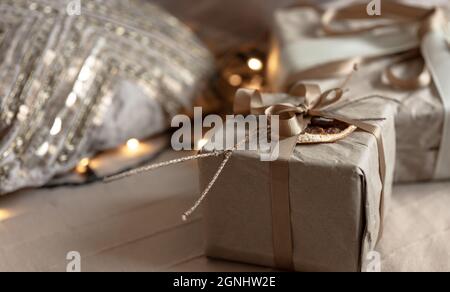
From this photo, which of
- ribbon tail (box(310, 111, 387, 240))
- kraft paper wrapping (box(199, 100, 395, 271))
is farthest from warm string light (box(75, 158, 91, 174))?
ribbon tail (box(310, 111, 387, 240))

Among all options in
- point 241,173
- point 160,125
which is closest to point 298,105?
point 241,173

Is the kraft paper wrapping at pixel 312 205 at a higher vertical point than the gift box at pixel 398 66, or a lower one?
lower

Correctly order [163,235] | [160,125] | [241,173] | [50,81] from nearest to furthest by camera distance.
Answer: [241,173], [163,235], [50,81], [160,125]

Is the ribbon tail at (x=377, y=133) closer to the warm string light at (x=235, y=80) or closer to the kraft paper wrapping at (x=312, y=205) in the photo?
the kraft paper wrapping at (x=312, y=205)

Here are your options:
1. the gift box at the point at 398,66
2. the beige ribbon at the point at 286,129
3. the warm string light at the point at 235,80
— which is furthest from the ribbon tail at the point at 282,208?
the warm string light at the point at 235,80

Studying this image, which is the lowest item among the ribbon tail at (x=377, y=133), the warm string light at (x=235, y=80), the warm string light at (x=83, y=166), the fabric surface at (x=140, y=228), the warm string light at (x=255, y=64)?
the fabric surface at (x=140, y=228)

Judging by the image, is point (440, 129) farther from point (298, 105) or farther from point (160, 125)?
point (160, 125)

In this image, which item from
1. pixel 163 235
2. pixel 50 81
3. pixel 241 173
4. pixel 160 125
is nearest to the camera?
pixel 241 173
